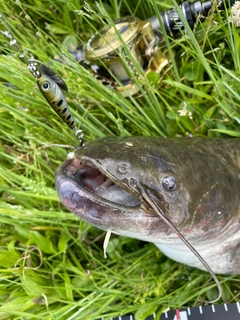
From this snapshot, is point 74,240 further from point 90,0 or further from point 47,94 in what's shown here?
point 90,0

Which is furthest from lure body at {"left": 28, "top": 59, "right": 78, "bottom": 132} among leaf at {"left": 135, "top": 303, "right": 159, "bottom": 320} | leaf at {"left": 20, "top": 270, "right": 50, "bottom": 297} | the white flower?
leaf at {"left": 135, "top": 303, "right": 159, "bottom": 320}

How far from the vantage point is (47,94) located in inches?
50.1

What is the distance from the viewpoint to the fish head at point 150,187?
1.21 meters

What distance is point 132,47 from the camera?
5.59 feet

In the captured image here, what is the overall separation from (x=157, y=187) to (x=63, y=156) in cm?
84

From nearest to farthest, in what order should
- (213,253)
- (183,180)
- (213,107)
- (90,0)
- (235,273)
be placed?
(183,180), (213,253), (235,273), (213,107), (90,0)

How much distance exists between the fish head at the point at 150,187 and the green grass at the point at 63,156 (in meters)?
0.45

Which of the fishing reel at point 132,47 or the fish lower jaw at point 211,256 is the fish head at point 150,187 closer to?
the fish lower jaw at point 211,256

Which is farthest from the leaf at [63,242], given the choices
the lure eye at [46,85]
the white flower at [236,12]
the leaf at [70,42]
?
the white flower at [236,12]

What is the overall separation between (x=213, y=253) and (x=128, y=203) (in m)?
0.48

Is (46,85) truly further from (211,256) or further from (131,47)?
(211,256)

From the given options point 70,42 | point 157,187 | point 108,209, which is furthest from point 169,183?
point 70,42

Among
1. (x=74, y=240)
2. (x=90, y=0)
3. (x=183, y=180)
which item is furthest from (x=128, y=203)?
(x=90, y=0)

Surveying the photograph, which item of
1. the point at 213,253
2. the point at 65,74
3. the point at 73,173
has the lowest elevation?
the point at 213,253
